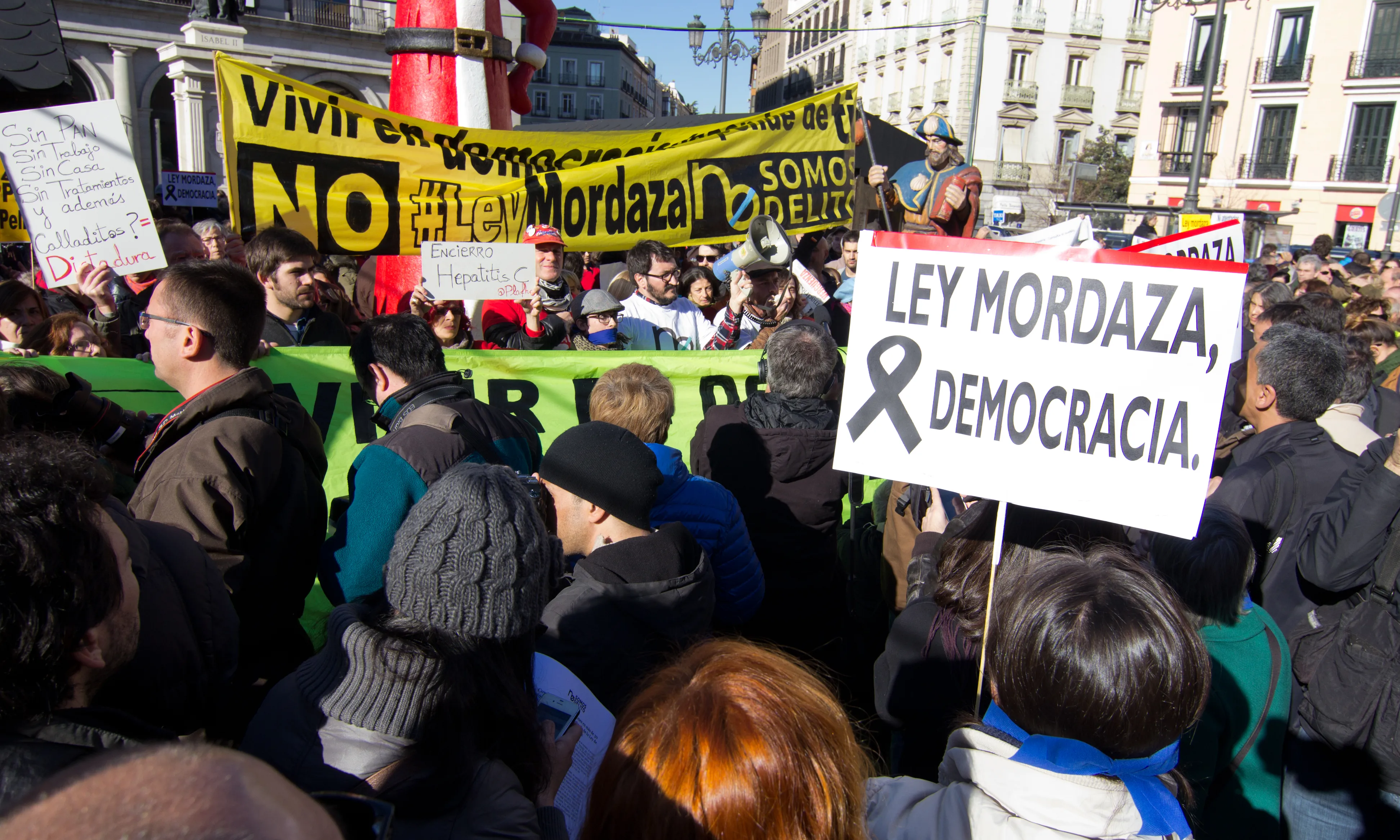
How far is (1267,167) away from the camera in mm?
37438

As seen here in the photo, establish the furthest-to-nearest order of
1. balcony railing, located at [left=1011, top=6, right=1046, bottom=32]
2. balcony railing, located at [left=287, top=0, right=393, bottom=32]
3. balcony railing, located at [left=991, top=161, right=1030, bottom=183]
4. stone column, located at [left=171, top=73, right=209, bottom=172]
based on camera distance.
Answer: balcony railing, located at [left=991, top=161, right=1030, bottom=183] < balcony railing, located at [left=1011, top=6, right=1046, bottom=32] < balcony railing, located at [left=287, top=0, right=393, bottom=32] < stone column, located at [left=171, top=73, right=209, bottom=172]

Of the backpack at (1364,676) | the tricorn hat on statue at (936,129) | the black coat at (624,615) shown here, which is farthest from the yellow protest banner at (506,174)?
the backpack at (1364,676)

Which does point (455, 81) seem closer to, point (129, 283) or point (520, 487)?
point (129, 283)

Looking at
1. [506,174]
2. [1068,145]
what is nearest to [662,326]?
[506,174]

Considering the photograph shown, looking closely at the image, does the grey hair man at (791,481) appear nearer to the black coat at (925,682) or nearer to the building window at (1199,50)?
the black coat at (925,682)

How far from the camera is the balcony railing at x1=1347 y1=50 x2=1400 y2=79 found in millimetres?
33281

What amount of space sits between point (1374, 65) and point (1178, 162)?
7.70m

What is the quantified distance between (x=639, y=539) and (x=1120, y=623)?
1106 millimetres

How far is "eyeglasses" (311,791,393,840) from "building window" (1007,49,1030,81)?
57768mm

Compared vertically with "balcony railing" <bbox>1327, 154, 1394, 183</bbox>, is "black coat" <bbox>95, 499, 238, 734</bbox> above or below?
below

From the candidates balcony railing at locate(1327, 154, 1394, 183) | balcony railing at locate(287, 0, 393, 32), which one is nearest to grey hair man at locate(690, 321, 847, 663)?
balcony railing at locate(287, 0, 393, 32)

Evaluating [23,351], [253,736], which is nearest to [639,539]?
[253,736]

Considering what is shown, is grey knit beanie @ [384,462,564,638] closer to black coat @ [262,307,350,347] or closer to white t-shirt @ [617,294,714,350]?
black coat @ [262,307,350,347]

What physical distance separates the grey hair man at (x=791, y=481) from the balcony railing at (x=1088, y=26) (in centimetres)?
5786
